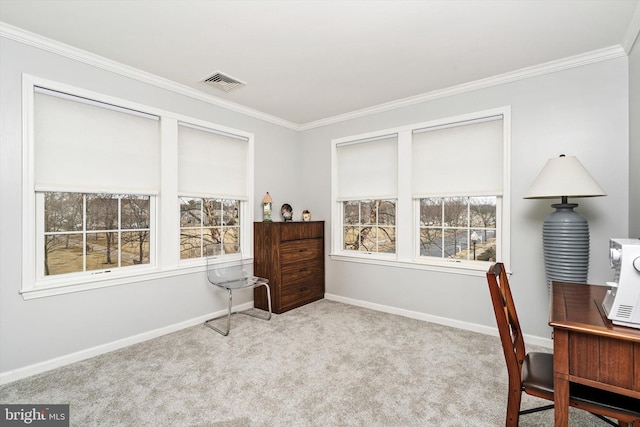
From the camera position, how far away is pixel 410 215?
3574 mm

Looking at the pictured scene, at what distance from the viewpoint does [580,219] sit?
234 cm

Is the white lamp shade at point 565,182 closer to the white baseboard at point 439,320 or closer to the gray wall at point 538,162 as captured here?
the gray wall at point 538,162

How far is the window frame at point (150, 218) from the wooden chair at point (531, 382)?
2.92 metres

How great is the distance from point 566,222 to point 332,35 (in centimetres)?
232

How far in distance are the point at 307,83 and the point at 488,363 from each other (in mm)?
3073

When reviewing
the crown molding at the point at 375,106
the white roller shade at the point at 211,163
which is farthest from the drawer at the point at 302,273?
the crown molding at the point at 375,106

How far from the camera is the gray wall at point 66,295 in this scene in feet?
7.21

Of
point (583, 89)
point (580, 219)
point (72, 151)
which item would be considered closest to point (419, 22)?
point (583, 89)

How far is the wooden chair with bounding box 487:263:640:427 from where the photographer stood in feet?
3.95

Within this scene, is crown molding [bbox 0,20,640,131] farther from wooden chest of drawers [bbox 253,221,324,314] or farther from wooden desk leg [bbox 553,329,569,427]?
wooden desk leg [bbox 553,329,569,427]

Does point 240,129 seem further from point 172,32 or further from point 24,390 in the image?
point 24,390

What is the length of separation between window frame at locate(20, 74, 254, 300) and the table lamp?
311cm

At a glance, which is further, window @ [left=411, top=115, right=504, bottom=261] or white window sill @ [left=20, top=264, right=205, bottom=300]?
window @ [left=411, top=115, right=504, bottom=261]

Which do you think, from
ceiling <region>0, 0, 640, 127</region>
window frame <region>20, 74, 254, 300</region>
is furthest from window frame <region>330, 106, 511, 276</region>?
window frame <region>20, 74, 254, 300</region>
